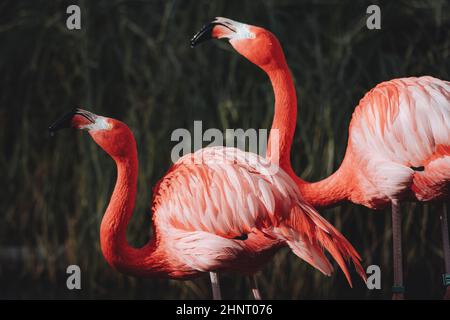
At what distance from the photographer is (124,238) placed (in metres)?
3.83

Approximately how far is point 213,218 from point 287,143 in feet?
2.43

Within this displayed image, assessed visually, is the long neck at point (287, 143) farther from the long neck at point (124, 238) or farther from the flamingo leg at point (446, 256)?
the long neck at point (124, 238)

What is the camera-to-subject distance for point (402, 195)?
4.08 metres

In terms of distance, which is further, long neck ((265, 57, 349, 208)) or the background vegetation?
the background vegetation

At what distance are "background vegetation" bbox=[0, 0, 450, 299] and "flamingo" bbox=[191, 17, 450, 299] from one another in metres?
0.79

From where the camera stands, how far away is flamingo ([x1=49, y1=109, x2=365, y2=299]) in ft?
11.9

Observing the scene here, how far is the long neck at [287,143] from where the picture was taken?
4.18m

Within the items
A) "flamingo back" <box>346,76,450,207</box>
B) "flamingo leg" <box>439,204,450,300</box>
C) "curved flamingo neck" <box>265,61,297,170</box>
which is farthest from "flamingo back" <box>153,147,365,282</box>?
"flamingo leg" <box>439,204,450,300</box>

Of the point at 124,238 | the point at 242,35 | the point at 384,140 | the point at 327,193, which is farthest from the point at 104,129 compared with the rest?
the point at 384,140

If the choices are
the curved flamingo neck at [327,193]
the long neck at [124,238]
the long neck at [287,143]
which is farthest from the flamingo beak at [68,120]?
the curved flamingo neck at [327,193]

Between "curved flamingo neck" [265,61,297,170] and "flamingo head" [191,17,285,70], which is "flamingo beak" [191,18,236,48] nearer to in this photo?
"flamingo head" [191,17,285,70]

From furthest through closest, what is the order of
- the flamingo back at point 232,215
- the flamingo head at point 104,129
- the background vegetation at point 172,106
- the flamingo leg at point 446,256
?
the background vegetation at point 172,106 < the flamingo leg at point 446,256 < the flamingo head at point 104,129 < the flamingo back at point 232,215

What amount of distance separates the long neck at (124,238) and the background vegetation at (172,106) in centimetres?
128

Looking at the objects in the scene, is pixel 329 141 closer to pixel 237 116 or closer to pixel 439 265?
pixel 237 116
